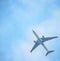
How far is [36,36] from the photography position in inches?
5920

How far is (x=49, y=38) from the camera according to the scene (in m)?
155

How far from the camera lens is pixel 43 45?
155 meters

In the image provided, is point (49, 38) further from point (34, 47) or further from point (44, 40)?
point (34, 47)

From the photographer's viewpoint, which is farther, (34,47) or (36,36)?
(34,47)

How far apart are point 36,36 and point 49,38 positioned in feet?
32.1

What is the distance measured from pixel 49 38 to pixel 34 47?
1336 cm

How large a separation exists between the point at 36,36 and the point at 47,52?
14.7 m

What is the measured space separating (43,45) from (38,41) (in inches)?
165

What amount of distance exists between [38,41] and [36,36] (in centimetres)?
581

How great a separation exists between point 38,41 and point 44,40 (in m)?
3.98

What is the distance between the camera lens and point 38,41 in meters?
155

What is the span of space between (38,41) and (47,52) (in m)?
9.76

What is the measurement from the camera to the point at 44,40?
155 metres

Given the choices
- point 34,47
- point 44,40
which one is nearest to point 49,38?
point 44,40
